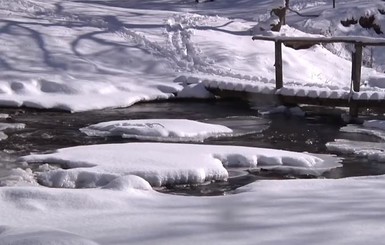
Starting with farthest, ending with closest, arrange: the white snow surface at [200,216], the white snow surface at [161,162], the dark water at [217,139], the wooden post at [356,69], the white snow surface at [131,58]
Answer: the white snow surface at [131,58] < the wooden post at [356,69] < the dark water at [217,139] < the white snow surface at [161,162] < the white snow surface at [200,216]

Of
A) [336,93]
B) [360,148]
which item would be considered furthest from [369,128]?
[360,148]

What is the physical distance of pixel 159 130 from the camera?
12.4m

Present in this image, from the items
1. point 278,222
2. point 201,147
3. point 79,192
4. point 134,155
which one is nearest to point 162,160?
point 134,155

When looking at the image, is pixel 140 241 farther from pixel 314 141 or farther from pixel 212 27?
pixel 212 27

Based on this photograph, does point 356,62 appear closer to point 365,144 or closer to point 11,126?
point 365,144

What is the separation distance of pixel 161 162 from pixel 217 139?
2.96 meters

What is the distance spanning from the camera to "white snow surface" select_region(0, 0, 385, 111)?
16.2 meters

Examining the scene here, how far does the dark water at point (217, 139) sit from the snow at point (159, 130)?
0.85 ft

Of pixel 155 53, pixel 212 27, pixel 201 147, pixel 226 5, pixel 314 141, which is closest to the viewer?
pixel 201 147

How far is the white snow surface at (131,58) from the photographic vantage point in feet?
53.0

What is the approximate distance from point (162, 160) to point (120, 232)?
12.0ft

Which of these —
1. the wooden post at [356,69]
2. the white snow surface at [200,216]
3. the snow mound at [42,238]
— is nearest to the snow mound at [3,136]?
the white snow surface at [200,216]

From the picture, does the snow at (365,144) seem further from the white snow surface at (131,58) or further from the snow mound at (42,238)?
the snow mound at (42,238)

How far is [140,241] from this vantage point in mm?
5684
